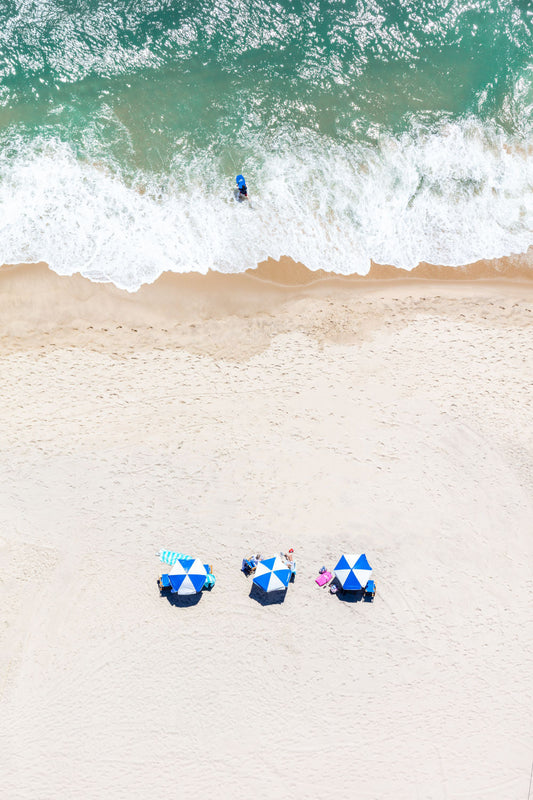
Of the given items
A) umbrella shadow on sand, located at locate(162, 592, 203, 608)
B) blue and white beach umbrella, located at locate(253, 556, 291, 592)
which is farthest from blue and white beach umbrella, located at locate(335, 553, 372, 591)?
umbrella shadow on sand, located at locate(162, 592, 203, 608)

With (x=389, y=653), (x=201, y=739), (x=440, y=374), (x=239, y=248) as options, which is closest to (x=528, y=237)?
(x=440, y=374)

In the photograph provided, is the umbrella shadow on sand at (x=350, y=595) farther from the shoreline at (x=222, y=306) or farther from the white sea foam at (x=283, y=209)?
the white sea foam at (x=283, y=209)

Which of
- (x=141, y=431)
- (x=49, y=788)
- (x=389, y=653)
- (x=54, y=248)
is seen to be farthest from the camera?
(x=54, y=248)

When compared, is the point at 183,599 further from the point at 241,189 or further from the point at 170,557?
the point at 241,189

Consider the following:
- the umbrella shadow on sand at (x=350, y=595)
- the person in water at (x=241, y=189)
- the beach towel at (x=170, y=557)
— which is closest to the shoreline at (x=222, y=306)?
the person in water at (x=241, y=189)

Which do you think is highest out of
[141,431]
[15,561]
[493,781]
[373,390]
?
[373,390]

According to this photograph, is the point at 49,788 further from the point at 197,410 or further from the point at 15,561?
the point at 197,410
